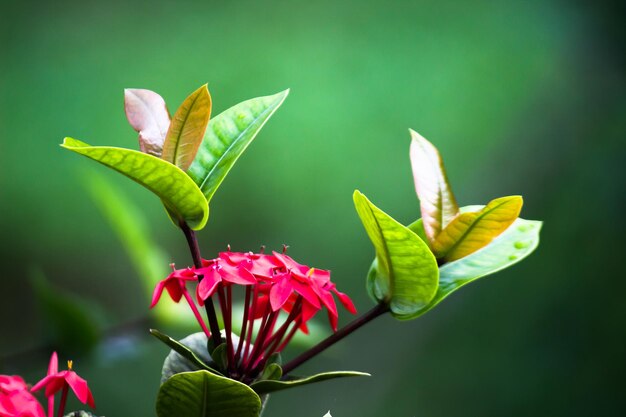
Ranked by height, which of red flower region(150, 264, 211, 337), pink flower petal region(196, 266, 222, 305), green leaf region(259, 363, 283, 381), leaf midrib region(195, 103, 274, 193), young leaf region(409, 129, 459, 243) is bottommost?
green leaf region(259, 363, 283, 381)

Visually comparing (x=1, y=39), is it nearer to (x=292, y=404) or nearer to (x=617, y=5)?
(x=292, y=404)

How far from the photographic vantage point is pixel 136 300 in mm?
2527

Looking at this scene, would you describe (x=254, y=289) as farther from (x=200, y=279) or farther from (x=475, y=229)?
(x=475, y=229)

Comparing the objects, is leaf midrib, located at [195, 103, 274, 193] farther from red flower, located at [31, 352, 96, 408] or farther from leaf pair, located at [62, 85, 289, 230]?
red flower, located at [31, 352, 96, 408]

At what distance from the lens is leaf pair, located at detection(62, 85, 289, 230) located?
1.56 feet

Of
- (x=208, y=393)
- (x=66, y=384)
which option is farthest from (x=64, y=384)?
(x=208, y=393)

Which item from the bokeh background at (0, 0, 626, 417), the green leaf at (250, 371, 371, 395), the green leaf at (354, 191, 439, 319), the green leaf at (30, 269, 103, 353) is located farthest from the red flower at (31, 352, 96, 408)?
the bokeh background at (0, 0, 626, 417)

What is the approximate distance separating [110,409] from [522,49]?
175 cm

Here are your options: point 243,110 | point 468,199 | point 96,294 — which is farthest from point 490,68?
point 243,110

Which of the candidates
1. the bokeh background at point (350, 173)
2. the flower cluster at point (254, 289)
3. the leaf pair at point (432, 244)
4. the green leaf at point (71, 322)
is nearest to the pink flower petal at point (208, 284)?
the flower cluster at point (254, 289)

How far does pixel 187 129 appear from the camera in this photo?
51 cm

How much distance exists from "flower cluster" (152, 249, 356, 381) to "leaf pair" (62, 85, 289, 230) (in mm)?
36

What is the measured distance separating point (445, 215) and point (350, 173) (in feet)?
6.32

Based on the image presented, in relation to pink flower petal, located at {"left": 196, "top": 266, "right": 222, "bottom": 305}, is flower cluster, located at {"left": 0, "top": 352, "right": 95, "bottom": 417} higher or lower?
lower
